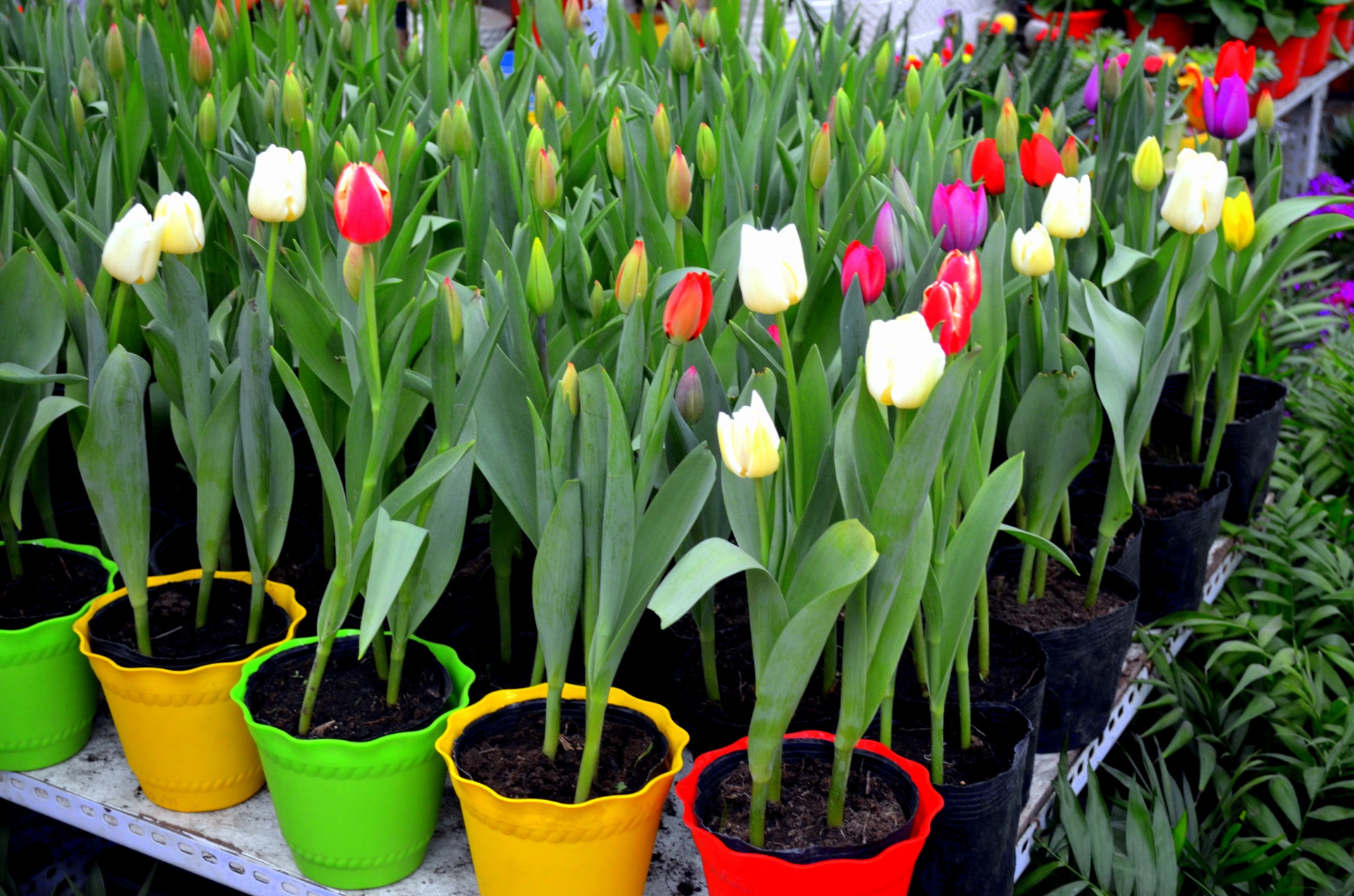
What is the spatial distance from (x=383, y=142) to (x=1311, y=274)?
2.04m

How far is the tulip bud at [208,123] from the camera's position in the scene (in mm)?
1168

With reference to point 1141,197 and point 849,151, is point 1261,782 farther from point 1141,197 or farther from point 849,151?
point 849,151

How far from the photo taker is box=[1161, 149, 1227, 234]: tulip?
37.2 inches

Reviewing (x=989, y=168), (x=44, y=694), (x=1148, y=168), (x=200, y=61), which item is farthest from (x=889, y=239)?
(x=200, y=61)

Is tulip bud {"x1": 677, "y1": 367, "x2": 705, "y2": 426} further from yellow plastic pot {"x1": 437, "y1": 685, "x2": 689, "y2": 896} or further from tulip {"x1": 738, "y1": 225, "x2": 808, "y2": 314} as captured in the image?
yellow plastic pot {"x1": 437, "y1": 685, "x2": 689, "y2": 896}

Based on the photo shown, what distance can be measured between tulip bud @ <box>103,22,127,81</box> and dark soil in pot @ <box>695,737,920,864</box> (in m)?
1.08

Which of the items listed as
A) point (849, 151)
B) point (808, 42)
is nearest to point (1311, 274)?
point (808, 42)

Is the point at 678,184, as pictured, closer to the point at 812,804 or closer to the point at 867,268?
the point at 867,268

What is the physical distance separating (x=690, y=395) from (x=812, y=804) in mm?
279

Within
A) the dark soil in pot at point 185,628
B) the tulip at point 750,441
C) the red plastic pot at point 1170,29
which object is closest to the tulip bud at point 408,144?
the dark soil in pot at point 185,628

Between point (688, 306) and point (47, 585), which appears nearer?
point (688, 306)

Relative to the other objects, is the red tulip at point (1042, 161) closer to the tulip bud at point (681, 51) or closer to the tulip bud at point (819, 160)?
the tulip bud at point (819, 160)

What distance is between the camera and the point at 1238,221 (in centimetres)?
110

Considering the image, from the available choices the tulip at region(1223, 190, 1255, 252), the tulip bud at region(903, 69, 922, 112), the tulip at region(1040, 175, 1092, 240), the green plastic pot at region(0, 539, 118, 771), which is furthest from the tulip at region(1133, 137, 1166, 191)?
the green plastic pot at region(0, 539, 118, 771)
